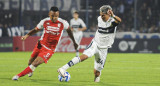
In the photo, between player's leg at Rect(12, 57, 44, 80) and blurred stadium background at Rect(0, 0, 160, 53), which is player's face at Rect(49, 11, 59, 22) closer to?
player's leg at Rect(12, 57, 44, 80)

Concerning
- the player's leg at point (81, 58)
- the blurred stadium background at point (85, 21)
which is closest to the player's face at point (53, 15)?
the player's leg at point (81, 58)

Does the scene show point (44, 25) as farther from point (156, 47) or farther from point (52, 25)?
point (156, 47)

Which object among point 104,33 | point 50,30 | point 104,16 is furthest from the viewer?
point 50,30

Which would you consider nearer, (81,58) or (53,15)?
(81,58)

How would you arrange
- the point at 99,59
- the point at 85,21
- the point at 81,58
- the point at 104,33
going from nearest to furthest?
the point at 81,58 → the point at 104,33 → the point at 99,59 → the point at 85,21

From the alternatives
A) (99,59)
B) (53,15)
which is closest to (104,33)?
(99,59)

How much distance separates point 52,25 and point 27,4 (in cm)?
1734

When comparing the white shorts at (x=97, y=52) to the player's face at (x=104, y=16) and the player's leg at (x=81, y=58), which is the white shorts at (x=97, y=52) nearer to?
the player's leg at (x=81, y=58)

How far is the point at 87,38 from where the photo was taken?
28688 mm

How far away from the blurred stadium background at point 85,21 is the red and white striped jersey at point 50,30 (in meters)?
16.3

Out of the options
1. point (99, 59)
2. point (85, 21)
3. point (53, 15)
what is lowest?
point (85, 21)

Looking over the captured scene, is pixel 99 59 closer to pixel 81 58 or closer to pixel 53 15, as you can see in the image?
pixel 81 58

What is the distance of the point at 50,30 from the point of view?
12.0 meters

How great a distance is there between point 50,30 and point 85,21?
17.5 meters
